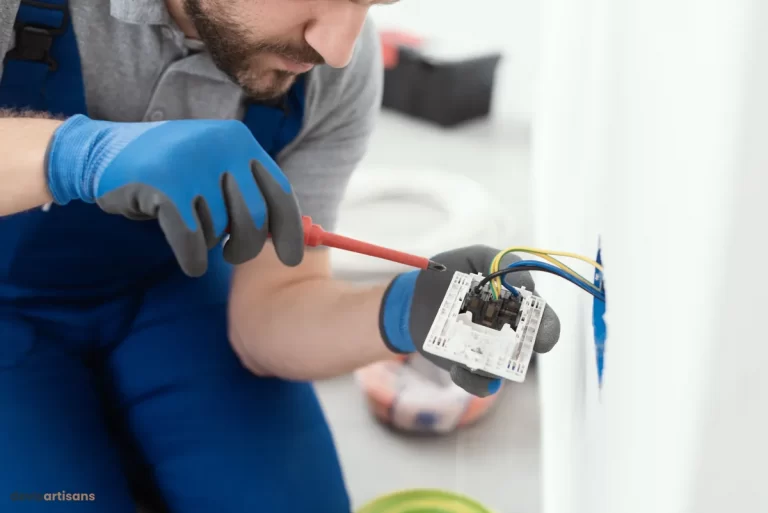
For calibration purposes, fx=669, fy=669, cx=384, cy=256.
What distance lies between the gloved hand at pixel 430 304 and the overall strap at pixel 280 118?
0.27 meters

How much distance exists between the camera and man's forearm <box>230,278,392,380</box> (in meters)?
0.88

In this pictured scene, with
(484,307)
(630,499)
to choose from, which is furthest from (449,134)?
(630,499)

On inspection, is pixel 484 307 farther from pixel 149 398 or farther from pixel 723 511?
pixel 149 398

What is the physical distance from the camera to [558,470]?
100cm

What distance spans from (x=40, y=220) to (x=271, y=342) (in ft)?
1.12

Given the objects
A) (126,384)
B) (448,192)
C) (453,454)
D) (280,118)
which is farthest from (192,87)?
(448,192)

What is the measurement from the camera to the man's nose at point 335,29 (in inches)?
27.8

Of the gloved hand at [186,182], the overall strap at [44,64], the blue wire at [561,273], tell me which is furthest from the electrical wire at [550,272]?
the overall strap at [44,64]

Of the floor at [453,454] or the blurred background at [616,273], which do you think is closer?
the blurred background at [616,273]

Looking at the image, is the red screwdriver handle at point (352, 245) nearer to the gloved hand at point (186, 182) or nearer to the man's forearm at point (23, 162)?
the gloved hand at point (186, 182)

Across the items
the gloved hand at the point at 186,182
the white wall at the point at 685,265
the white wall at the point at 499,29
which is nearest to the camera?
the white wall at the point at 685,265

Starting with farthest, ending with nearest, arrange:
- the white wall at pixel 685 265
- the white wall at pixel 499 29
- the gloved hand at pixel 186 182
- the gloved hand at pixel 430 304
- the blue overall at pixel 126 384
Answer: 1. the white wall at pixel 499 29
2. the blue overall at pixel 126 384
3. the gloved hand at pixel 430 304
4. the gloved hand at pixel 186 182
5. the white wall at pixel 685 265

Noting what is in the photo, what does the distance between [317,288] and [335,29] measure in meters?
0.39

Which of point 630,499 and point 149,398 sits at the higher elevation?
point 630,499
